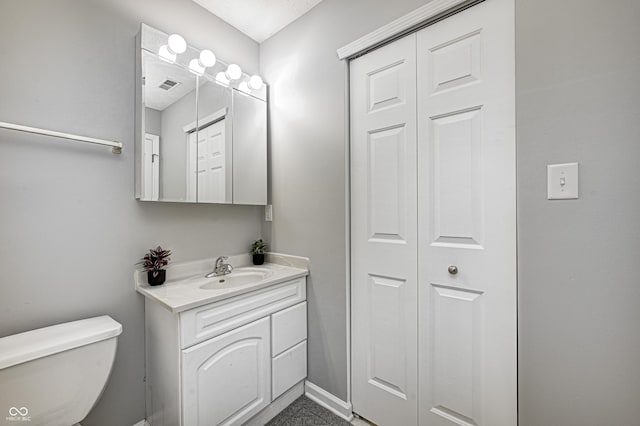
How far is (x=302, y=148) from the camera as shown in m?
1.73

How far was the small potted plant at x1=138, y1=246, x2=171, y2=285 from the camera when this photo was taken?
4.55 ft

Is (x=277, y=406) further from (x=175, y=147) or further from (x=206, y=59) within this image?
(x=206, y=59)

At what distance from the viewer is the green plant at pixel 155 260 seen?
1386 mm

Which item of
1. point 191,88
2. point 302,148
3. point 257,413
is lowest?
point 257,413

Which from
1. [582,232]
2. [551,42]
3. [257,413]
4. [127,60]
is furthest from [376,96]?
[257,413]

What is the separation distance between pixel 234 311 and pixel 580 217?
1.43m

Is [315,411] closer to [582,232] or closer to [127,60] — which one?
[582,232]

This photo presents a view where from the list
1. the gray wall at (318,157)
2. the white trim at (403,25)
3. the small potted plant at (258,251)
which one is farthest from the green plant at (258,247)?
the white trim at (403,25)

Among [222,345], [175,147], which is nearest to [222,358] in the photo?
[222,345]

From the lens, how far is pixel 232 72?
66.7 inches

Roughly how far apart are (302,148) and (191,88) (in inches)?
28.4

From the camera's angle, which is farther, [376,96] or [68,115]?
[376,96]

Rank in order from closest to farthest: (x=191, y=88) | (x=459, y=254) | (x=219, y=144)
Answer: (x=459, y=254) < (x=191, y=88) < (x=219, y=144)

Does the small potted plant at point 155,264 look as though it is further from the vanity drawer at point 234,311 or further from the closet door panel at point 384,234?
the closet door panel at point 384,234
